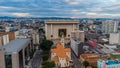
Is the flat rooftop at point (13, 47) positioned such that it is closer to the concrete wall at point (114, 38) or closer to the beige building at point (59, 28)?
the beige building at point (59, 28)

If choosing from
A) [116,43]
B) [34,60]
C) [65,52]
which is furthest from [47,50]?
[116,43]

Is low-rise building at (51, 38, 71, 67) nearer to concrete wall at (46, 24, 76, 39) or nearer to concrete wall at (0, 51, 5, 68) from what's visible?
concrete wall at (0, 51, 5, 68)

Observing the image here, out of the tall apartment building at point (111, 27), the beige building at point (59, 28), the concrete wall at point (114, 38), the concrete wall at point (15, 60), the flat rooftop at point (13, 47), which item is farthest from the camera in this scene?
the tall apartment building at point (111, 27)

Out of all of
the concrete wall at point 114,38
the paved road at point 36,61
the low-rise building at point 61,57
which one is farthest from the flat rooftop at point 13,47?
the concrete wall at point 114,38

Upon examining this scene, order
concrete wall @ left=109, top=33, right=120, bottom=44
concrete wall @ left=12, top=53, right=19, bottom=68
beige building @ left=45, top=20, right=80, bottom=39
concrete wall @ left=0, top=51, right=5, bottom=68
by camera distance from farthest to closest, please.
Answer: beige building @ left=45, top=20, right=80, bottom=39
concrete wall @ left=109, top=33, right=120, bottom=44
concrete wall @ left=12, top=53, right=19, bottom=68
concrete wall @ left=0, top=51, right=5, bottom=68

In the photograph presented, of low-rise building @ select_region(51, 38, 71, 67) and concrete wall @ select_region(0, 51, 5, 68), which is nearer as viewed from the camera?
concrete wall @ select_region(0, 51, 5, 68)

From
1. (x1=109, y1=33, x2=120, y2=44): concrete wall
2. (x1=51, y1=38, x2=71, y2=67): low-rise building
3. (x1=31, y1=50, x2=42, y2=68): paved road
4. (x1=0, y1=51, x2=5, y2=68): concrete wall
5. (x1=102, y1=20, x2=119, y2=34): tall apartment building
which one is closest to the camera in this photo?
(x1=0, y1=51, x2=5, y2=68): concrete wall

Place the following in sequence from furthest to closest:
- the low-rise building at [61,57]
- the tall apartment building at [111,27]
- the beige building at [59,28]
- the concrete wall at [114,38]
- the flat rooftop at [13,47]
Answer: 1. the tall apartment building at [111,27]
2. the beige building at [59,28]
3. the concrete wall at [114,38]
4. the low-rise building at [61,57]
5. the flat rooftop at [13,47]

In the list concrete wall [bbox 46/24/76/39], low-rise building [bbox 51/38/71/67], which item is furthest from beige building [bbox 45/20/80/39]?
low-rise building [bbox 51/38/71/67]

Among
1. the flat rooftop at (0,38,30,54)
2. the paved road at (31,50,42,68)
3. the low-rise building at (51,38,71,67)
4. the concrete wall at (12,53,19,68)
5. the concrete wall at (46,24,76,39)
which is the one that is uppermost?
the concrete wall at (46,24,76,39)

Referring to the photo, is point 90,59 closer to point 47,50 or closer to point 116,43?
point 47,50
